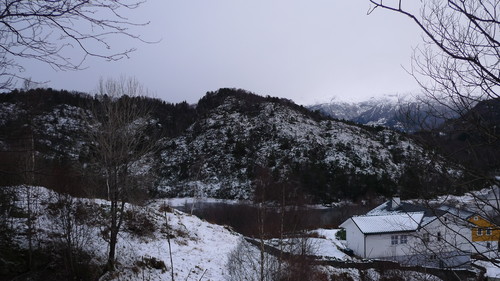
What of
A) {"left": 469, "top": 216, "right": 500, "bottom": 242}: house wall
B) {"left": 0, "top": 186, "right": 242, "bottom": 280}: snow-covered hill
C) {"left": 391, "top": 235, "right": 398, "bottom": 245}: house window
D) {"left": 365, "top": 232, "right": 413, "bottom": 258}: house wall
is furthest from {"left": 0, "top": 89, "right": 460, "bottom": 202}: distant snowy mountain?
{"left": 469, "top": 216, "right": 500, "bottom": 242}: house wall

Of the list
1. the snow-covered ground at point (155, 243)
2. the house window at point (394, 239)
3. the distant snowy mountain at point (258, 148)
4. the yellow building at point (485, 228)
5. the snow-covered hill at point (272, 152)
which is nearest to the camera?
the yellow building at point (485, 228)

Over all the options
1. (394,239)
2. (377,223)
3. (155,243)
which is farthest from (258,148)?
(155,243)

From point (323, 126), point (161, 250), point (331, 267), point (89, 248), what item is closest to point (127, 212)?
point (161, 250)

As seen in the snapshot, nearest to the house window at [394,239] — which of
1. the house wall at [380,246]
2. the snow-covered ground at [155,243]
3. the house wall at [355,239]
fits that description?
the house wall at [380,246]

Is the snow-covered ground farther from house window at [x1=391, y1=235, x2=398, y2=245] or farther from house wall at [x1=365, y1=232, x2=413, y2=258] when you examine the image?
house window at [x1=391, y1=235, x2=398, y2=245]

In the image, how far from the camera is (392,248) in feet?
90.3

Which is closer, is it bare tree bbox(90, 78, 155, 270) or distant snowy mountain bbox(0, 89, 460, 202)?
bare tree bbox(90, 78, 155, 270)

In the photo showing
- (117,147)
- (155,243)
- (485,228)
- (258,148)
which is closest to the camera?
(485,228)

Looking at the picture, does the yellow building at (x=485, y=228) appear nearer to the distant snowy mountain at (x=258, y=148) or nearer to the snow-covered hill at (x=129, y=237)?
the snow-covered hill at (x=129, y=237)

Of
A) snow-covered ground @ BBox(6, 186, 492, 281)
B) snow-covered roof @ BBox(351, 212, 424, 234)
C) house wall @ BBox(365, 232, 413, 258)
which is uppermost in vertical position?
snow-covered ground @ BBox(6, 186, 492, 281)

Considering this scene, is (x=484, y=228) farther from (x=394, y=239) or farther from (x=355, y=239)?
(x=355, y=239)

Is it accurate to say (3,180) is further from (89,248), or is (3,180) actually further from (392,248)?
(392,248)

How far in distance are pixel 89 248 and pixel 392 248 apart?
23818mm

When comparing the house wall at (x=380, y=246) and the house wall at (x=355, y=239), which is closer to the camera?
the house wall at (x=380, y=246)
